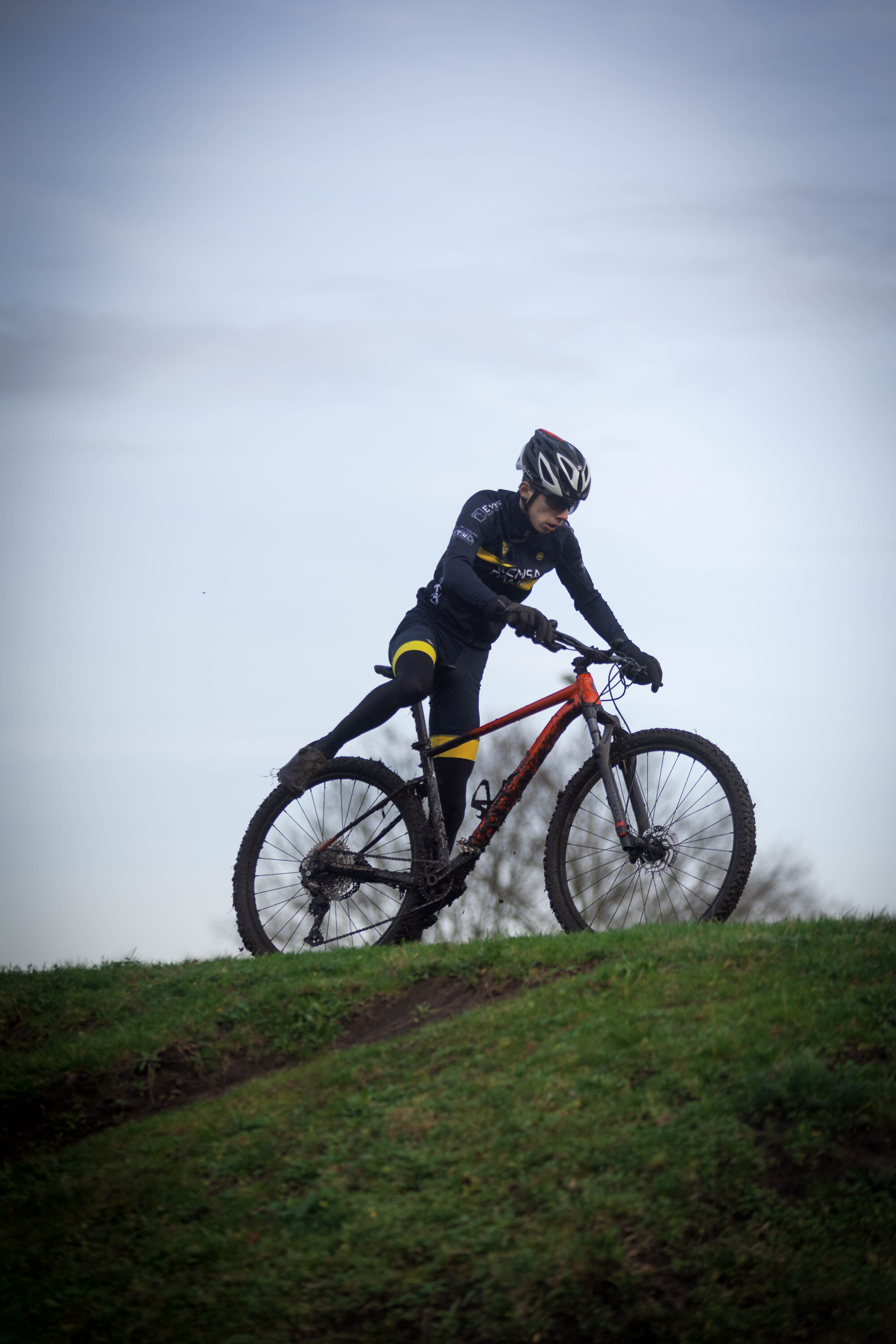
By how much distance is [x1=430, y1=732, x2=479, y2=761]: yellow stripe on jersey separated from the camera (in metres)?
6.81

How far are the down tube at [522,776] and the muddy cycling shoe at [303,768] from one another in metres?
1.06

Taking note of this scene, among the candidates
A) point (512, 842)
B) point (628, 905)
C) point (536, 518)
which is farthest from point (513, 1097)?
point (512, 842)

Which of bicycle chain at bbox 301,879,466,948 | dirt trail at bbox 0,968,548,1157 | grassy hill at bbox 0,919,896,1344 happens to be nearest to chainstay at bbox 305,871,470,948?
bicycle chain at bbox 301,879,466,948

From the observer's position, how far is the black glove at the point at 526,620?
19.9 ft

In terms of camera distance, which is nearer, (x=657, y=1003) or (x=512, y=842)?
(x=657, y=1003)

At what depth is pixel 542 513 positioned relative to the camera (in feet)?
22.0

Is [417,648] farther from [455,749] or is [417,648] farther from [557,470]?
[557,470]

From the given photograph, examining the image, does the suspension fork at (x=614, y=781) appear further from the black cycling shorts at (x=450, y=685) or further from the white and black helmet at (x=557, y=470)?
the white and black helmet at (x=557, y=470)

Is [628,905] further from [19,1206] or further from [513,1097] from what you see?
[19,1206]

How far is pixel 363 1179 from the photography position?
3658mm

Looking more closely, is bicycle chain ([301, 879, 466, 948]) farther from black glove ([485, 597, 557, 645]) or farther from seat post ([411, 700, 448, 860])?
black glove ([485, 597, 557, 645])

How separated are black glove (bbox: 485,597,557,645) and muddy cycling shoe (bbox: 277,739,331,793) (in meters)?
1.44

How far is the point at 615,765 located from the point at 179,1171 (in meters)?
3.15

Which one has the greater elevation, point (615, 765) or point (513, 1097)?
point (615, 765)
